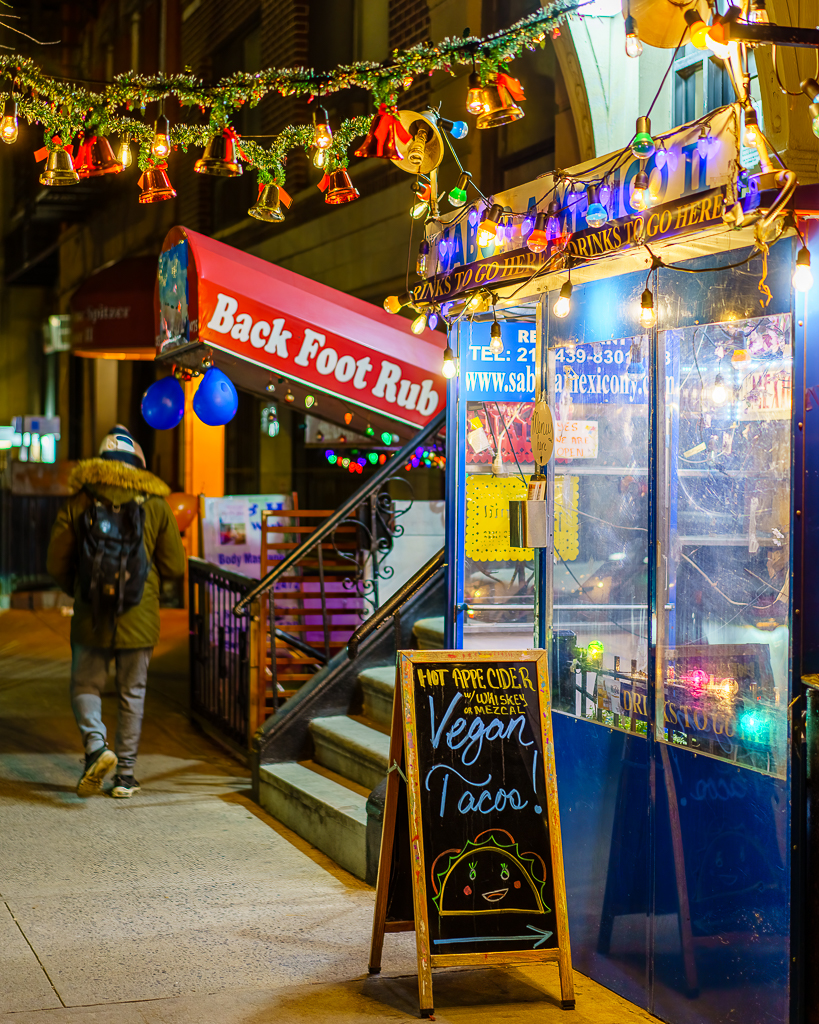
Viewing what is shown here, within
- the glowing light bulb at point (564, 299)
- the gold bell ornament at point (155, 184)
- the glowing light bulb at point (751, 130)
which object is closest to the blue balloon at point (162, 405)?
the gold bell ornament at point (155, 184)

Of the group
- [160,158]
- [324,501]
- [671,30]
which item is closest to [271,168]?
[160,158]

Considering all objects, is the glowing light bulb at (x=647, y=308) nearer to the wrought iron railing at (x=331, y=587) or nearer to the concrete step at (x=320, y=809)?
the concrete step at (x=320, y=809)

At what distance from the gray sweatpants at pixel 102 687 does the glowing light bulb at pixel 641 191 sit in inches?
174

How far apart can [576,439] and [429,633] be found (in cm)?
300

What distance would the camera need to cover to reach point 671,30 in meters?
4.16

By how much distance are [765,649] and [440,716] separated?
1.24 meters

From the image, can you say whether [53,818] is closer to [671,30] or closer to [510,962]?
[510,962]

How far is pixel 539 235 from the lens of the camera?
4574mm

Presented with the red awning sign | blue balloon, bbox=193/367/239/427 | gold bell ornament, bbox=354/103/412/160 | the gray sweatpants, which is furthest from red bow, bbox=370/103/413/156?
blue balloon, bbox=193/367/239/427

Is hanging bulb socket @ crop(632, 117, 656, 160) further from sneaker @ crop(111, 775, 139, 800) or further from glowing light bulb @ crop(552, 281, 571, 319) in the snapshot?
sneaker @ crop(111, 775, 139, 800)

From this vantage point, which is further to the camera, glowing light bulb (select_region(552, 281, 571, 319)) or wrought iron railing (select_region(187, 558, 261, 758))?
wrought iron railing (select_region(187, 558, 261, 758))

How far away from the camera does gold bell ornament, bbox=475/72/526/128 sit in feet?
17.6

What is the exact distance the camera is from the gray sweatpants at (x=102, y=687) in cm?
722

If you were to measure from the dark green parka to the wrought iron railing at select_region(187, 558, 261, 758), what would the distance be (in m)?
0.73
